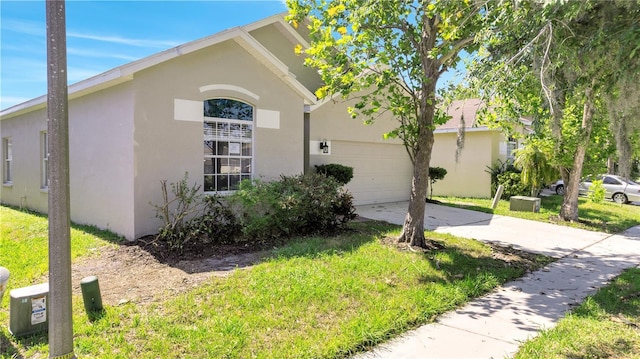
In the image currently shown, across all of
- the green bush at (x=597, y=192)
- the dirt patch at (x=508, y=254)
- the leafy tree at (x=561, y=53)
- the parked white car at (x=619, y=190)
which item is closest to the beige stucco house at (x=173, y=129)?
the dirt patch at (x=508, y=254)

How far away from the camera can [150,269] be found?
6.30 metres

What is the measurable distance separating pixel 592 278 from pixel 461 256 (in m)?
2.06

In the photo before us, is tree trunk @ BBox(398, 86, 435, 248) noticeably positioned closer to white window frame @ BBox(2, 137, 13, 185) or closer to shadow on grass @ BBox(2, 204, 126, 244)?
shadow on grass @ BBox(2, 204, 126, 244)

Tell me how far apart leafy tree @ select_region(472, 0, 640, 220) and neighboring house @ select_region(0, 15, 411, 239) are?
5822 millimetres

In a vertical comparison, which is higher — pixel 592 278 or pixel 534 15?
pixel 534 15

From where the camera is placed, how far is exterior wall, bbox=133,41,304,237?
7.95 m

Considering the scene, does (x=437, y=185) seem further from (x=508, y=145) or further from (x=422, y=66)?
(x=422, y=66)

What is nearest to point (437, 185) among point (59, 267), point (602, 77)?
point (602, 77)

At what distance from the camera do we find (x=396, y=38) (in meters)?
7.71

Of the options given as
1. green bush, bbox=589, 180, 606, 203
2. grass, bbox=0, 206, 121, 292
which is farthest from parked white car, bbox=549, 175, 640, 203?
grass, bbox=0, 206, 121, 292

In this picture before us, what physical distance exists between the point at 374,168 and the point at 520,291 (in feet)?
30.4

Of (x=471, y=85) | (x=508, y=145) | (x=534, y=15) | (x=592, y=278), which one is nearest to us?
(x=534, y=15)

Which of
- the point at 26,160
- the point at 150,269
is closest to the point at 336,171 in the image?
the point at 150,269

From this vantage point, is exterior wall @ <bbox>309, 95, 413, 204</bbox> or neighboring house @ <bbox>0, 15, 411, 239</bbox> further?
exterior wall @ <bbox>309, 95, 413, 204</bbox>
